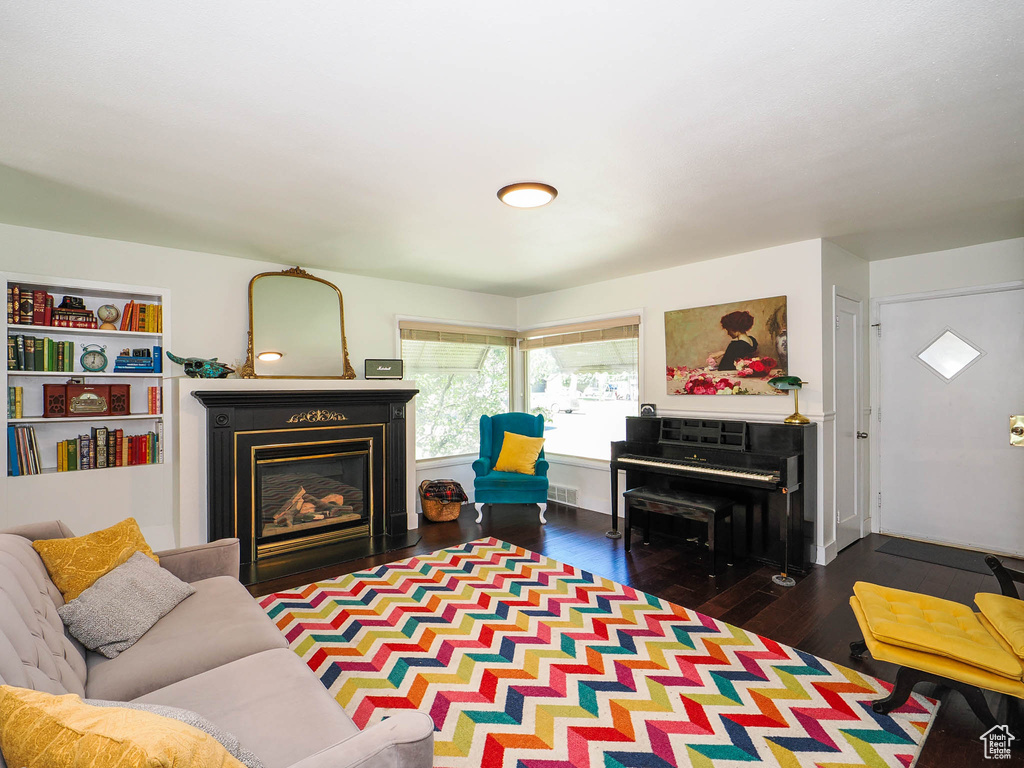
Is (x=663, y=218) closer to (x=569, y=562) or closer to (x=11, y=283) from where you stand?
(x=569, y=562)

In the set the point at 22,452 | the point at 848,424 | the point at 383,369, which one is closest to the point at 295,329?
the point at 383,369

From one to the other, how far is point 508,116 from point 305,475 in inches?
134

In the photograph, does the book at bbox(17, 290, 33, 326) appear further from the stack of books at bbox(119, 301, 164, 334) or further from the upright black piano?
the upright black piano

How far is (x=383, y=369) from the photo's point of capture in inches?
183

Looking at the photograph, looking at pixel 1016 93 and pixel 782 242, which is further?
pixel 782 242

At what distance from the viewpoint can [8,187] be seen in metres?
2.67

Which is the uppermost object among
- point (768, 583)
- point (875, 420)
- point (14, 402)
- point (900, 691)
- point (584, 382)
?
point (584, 382)

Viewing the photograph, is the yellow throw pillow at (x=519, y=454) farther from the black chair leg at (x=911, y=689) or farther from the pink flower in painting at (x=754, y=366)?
the black chair leg at (x=911, y=689)

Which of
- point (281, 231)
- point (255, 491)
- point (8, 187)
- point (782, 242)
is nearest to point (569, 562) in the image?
point (255, 491)

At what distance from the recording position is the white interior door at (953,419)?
3842 mm

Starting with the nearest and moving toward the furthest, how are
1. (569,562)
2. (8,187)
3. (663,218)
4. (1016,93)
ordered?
(1016,93)
(8,187)
(663,218)
(569,562)

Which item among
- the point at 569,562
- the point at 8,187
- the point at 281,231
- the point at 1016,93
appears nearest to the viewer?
the point at 1016,93

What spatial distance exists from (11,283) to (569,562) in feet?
13.8

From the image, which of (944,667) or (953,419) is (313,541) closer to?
(944,667)
